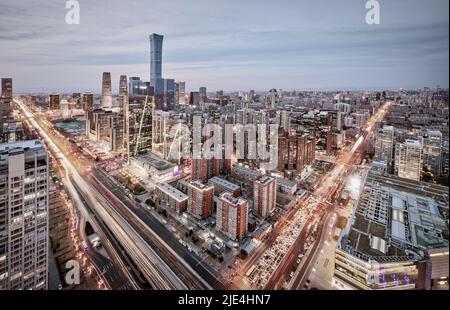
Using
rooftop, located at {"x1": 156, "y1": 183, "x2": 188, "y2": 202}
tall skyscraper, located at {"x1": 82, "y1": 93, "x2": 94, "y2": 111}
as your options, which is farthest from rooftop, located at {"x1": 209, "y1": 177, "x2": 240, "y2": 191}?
tall skyscraper, located at {"x1": 82, "y1": 93, "x2": 94, "y2": 111}

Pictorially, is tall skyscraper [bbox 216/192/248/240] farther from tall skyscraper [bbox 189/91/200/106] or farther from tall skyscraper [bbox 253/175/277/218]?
tall skyscraper [bbox 189/91/200/106]

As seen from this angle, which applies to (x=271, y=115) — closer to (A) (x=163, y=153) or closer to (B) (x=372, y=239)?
(A) (x=163, y=153)

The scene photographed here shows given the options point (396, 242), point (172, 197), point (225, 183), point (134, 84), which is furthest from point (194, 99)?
point (396, 242)

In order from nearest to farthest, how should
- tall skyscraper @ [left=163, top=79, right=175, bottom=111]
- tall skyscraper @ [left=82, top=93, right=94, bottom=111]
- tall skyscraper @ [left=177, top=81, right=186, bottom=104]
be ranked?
tall skyscraper @ [left=82, top=93, right=94, bottom=111] → tall skyscraper @ [left=163, top=79, right=175, bottom=111] → tall skyscraper @ [left=177, top=81, right=186, bottom=104]

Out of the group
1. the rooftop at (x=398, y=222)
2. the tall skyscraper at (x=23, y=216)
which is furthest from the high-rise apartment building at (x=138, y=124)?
the rooftop at (x=398, y=222)

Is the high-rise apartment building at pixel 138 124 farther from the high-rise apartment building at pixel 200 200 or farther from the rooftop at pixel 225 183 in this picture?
the high-rise apartment building at pixel 200 200

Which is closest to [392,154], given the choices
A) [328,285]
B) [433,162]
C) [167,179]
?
[433,162]
